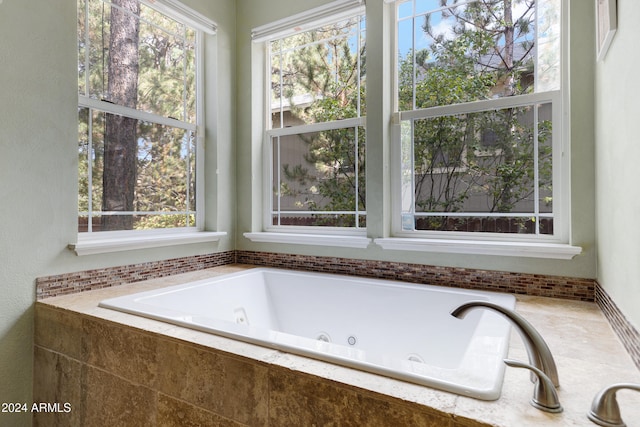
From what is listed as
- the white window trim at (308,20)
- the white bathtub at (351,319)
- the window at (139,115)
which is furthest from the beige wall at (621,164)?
the window at (139,115)

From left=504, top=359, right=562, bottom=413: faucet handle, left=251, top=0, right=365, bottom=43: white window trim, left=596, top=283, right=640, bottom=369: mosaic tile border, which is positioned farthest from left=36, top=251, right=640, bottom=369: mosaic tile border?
left=251, top=0, right=365, bottom=43: white window trim

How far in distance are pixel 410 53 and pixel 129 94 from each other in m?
1.77

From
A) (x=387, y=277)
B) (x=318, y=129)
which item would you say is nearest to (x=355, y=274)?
(x=387, y=277)

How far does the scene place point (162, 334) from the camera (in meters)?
1.21

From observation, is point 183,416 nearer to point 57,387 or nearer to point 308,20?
point 57,387

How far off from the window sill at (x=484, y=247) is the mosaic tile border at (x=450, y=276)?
105mm

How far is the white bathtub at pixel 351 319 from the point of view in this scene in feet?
3.18

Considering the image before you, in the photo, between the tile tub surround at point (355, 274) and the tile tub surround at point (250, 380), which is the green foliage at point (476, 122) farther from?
the tile tub surround at point (250, 380)

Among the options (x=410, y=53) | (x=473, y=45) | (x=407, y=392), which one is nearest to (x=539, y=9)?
(x=473, y=45)

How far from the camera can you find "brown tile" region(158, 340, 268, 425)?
995 millimetres

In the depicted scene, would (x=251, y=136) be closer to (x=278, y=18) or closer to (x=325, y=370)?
(x=278, y=18)

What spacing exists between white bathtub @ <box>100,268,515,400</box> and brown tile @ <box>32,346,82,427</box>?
0.32 meters

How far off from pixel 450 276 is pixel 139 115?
213 cm

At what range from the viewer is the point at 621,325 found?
1.18 meters
